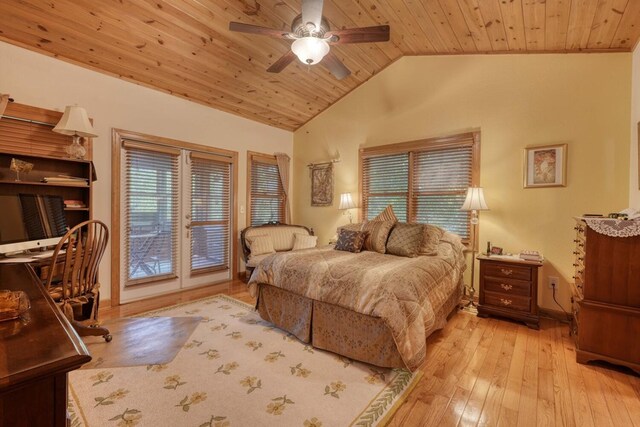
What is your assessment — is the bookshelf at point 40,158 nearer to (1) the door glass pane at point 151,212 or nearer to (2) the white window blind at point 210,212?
(1) the door glass pane at point 151,212

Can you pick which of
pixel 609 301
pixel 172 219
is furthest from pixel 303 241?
pixel 609 301

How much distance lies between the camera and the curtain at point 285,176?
5.31m

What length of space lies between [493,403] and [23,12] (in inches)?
188

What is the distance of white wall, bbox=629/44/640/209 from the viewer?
100 inches

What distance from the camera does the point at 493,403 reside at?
180 cm

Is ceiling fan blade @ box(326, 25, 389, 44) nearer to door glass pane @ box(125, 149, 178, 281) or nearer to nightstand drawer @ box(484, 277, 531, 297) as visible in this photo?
nightstand drawer @ box(484, 277, 531, 297)

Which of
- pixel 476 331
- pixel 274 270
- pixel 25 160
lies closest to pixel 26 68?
pixel 25 160

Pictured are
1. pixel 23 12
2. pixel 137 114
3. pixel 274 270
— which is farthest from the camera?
pixel 137 114

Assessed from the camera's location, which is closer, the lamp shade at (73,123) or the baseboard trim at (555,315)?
the lamp shade at (73,123)

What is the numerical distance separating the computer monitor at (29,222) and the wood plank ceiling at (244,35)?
160 centimetres

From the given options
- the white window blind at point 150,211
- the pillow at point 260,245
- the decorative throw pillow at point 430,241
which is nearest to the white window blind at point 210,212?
the white window blind at point 150,211

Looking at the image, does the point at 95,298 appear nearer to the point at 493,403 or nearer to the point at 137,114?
the point at 137,114

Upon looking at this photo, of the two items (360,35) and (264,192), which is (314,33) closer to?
(360,35)

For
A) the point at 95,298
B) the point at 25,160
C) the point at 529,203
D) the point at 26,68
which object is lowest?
the point at 95,298
